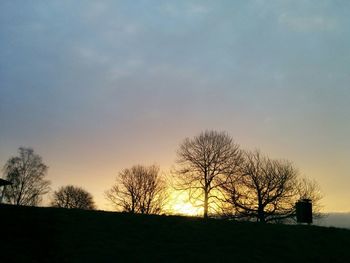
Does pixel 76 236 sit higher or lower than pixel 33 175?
lower

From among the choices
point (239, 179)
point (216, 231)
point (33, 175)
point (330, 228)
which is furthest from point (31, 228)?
point (33, 175)

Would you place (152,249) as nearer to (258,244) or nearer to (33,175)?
(258,244)

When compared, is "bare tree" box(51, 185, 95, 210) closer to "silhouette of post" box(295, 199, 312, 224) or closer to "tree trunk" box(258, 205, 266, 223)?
"tree trunk" box(258, 205, 266, 223)

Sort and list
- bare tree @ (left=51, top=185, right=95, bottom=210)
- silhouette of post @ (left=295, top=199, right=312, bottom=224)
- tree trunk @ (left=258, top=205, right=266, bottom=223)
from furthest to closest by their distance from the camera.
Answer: bare tree @ (left=51, top=185, right=95, bottom=210) → tree trunk @ (left=258, top=205, right=266, bottom=223) → silhouette of post @ (left=295, top=199, right=312, bottom=224)

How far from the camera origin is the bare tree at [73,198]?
92625 millimetres

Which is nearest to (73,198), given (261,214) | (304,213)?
(261,214)

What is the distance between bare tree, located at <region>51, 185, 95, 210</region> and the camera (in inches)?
3647

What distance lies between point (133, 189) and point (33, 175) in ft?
58.4

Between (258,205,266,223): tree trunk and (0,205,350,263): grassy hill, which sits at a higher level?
(258,205,266,223): tree trunk

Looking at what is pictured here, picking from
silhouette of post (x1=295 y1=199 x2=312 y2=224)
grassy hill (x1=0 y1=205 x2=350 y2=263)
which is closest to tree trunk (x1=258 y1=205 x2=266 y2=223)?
silhouette of post (x1=295 y1=199 x2=312 y2=224)

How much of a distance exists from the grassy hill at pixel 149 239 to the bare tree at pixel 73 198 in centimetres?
7045

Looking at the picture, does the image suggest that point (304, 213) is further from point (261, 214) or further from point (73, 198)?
→ point (73, 198)

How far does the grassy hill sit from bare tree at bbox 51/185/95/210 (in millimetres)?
70455

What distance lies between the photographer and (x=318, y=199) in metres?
58.5
